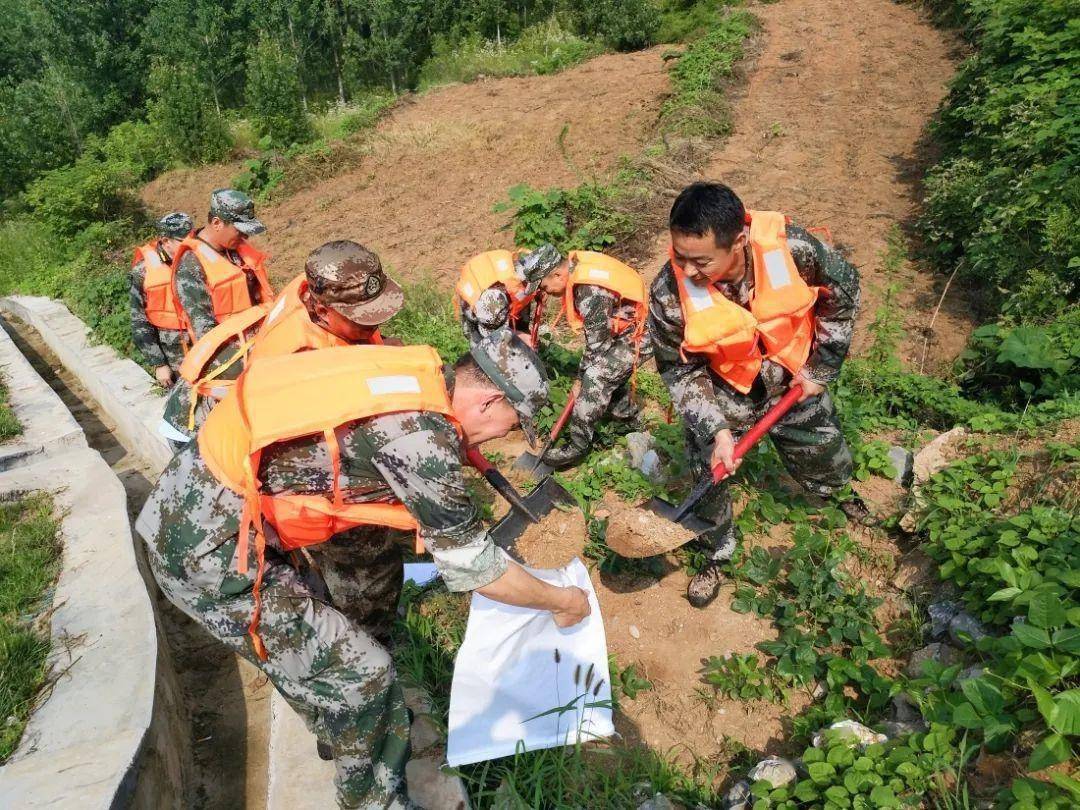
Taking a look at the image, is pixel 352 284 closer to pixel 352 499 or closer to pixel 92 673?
pixel 352 499

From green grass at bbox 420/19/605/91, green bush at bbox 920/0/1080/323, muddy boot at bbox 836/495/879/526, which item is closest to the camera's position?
muddy boot at bbox 836/495/879/526

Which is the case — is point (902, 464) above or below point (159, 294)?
below

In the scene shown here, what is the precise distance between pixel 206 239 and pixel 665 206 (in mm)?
5543

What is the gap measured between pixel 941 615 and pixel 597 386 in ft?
7.42

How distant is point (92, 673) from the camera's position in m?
2.60

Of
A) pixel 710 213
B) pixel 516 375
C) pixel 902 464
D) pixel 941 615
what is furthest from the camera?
pixel 902 464

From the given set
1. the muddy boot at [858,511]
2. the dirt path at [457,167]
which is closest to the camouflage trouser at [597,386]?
the muddy boot at [858,511]

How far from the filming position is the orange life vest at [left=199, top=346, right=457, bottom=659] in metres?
1.61

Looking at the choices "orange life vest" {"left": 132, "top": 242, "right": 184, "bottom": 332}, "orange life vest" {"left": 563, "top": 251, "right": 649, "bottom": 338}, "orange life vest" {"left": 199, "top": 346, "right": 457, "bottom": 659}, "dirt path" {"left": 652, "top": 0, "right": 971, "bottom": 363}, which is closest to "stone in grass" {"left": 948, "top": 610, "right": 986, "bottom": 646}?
"orange life vest" {"left": 199, "top": 346, "right": 457, "bottom": 659}

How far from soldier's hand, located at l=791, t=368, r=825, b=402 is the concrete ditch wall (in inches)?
115

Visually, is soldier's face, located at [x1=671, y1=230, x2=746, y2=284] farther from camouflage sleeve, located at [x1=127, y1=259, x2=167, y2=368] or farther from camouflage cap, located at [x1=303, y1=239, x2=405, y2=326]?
camouflage sleeve, located at [x1=127, y1=259, x2=167, y2=368]

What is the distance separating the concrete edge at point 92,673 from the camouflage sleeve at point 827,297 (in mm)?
3057

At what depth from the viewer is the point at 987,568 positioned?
2273 mm

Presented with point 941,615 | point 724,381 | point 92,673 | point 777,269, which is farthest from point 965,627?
point 92,673
